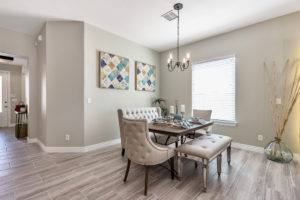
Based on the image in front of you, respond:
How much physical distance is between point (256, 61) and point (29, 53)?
18.6 ft

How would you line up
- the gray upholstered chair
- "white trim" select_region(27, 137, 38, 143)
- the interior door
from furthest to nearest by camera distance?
the interior door < "white trim" select_region(27, 137, 38, 143) < the gray upholstered chair

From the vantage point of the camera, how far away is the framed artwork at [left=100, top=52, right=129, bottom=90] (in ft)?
11.0

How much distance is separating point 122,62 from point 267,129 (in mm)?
3809

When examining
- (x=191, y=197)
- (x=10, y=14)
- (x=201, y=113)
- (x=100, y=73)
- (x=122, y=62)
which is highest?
(x=10, y=14)

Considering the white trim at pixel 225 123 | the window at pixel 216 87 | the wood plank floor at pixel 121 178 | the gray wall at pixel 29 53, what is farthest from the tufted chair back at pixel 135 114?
the gray wall at pixel 29 53

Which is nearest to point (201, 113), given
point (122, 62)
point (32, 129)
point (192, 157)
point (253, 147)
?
point (253, 147)

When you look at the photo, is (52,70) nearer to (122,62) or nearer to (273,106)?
(122,62)

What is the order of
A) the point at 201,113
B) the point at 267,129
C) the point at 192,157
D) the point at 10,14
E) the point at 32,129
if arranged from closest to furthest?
1. the point at 192,157
2. the point at 10,14
3. the point at 267,129
4. the point at 201,113
5. the point at 32,129

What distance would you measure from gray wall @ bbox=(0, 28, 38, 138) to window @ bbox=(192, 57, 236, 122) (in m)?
4.51

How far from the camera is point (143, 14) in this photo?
108 inches

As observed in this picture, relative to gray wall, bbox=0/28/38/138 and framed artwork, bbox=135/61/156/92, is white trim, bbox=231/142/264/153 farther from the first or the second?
gray wall, bbox=0/28/38/138

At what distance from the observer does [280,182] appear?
1.94 meters

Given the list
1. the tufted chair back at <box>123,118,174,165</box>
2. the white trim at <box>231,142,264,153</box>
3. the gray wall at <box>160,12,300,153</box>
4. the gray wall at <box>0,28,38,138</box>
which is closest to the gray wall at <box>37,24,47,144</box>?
the gray wall at <box>0,28,38,138</box>

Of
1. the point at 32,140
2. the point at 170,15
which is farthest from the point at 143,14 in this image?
the point at 32,140
